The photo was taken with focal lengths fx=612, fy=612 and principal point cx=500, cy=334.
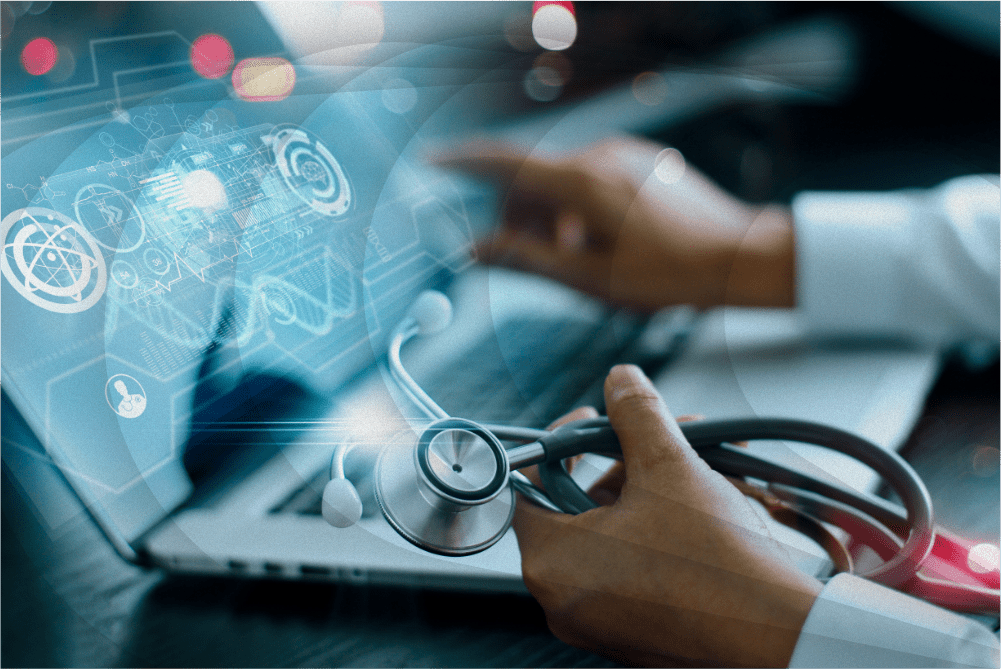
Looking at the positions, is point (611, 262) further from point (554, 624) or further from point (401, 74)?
point (554, 624)

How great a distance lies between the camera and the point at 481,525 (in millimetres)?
273

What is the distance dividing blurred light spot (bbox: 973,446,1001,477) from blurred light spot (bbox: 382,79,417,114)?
47 cm

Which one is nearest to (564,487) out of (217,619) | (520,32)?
(217,619)

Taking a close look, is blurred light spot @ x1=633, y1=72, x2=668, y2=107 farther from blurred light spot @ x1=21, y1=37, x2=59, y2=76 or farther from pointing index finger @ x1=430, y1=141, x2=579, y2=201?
blurred light spot @ x1=21, y1=37, x2=59, y2=76

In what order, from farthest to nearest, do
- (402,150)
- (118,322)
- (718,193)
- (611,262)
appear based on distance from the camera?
(718,193)
(611,262)
(402,150)
(118,322)

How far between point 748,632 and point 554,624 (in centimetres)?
8

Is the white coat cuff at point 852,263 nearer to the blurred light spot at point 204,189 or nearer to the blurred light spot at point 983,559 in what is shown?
the blurred light spot at point 983,559

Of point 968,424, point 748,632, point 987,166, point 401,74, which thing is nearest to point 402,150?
point 401,74

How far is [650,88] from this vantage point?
736mm

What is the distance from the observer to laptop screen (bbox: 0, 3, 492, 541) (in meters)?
0.23

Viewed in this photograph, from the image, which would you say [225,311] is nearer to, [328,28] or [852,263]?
[328,28]

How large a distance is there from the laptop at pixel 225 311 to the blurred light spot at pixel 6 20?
29 millimetres

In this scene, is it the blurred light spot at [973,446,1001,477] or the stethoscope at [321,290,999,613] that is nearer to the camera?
the stethoscope at [321,290,999,613]

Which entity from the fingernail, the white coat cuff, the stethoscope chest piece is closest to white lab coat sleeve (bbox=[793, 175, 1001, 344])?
the white coat cuff
